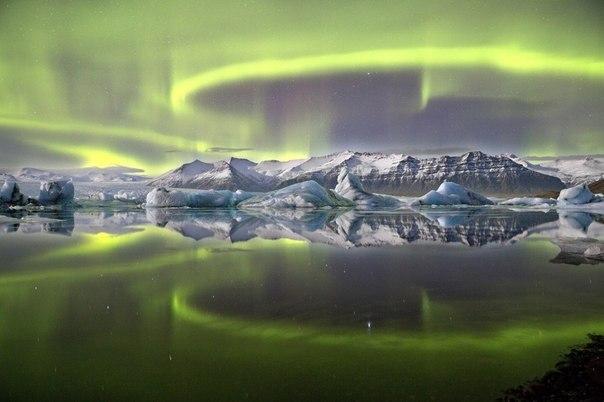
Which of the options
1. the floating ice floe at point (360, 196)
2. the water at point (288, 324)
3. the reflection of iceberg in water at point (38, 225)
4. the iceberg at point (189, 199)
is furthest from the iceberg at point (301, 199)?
the water at point (288, 324)

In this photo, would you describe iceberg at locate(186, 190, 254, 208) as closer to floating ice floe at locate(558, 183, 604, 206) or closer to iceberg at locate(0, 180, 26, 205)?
iceberg at locate(0, 180, 26, 205)

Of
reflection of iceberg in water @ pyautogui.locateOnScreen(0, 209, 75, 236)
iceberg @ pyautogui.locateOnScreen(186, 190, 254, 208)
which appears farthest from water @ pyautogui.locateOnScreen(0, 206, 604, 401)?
iceberg @ pyautogui.locateOnScreen(186, 190, 254, 208)

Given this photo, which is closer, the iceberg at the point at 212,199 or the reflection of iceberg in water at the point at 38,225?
the reflection of iceberg in water at the point at 38,225

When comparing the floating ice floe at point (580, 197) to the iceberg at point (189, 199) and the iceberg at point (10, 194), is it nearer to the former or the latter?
the iceberg at point (189, 199)

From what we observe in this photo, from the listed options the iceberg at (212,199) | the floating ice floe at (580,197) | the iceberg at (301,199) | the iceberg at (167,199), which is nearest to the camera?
the iceberg at (301,199)

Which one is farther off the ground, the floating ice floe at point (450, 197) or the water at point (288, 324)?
the floating ice floe at point (450, 197)

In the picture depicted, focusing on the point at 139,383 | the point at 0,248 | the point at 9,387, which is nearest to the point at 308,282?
the point at 139,383
